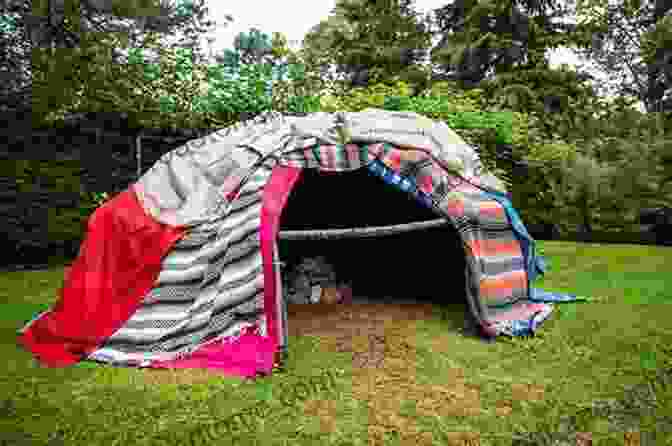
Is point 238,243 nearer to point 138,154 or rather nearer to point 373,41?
point 138,154

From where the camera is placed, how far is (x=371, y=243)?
5.54 metres

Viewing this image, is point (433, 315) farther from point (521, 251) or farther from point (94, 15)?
point (94, 15)

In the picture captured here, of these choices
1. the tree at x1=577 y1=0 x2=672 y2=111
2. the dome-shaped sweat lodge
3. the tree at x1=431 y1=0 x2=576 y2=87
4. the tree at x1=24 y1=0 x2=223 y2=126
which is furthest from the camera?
the tree at x1=577 y1=0 x2=672 y2=111

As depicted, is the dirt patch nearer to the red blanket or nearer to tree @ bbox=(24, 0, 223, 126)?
the red blanket

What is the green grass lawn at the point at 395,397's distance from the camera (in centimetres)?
224

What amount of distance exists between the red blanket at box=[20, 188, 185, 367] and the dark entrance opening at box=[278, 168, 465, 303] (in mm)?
1789

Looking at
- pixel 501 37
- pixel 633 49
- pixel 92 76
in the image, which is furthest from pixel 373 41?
pixel 92 76

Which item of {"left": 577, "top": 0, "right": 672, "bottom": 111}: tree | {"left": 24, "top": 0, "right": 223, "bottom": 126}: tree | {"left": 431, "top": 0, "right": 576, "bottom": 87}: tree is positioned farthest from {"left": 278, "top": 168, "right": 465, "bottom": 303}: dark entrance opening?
{"left": 577, "top": 0, "right": 672, "bottom": 111}: tree

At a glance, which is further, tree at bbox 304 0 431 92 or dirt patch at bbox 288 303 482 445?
tree at bbox 304 0 431 92

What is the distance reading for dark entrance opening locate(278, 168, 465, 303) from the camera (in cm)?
505

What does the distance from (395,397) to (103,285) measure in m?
2.24

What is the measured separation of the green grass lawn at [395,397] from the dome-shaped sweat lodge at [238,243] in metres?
0.24

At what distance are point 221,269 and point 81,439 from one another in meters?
1.38

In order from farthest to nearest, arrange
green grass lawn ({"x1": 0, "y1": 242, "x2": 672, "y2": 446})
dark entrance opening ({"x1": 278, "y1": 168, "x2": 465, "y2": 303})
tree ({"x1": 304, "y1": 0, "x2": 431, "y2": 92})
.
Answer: tree ({"x1": 304, "y1": 0, "x2": 431, "y2": 92})
dark entrance opening ({"x1": 278, "y1": 168, "x2": 465, "y2": 303})
green grass lawn ({"x1": 0, "y1": 242, "x2": 672, "y2": 446})
